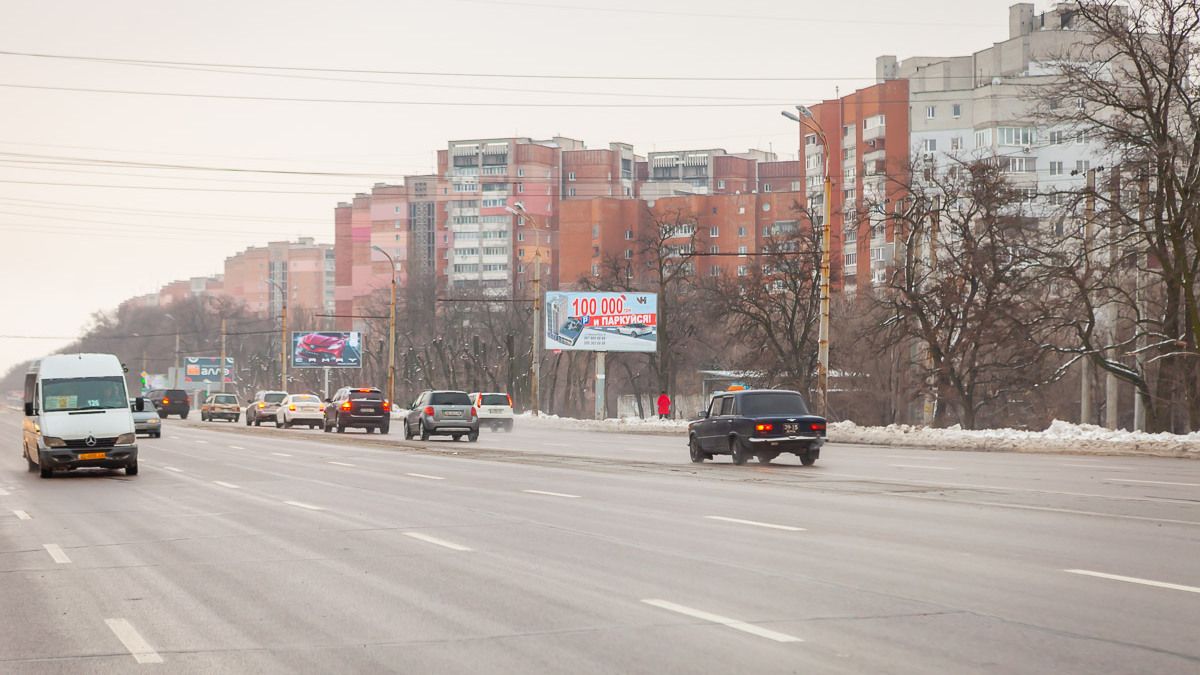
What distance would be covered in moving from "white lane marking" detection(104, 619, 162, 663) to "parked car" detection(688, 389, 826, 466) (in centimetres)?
2114

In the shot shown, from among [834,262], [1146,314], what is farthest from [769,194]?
[1146,314]

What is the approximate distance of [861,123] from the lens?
127 metres

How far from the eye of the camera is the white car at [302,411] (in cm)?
6825

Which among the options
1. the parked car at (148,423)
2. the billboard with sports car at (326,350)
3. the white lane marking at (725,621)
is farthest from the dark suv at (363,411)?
the white lane marking at (725,621)

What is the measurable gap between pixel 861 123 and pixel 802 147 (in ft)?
62.1

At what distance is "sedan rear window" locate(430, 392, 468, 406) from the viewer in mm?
49000

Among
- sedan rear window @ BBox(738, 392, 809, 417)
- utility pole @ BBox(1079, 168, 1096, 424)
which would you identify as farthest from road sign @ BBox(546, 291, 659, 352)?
sedan rear window @ BBox(738, 392, 809, 417)

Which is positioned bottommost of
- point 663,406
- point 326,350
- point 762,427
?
point 663,406

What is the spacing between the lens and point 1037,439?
124 ft

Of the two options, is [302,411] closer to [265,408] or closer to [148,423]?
[265,408]

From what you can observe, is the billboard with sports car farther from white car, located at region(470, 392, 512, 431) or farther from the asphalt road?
the asphalt road

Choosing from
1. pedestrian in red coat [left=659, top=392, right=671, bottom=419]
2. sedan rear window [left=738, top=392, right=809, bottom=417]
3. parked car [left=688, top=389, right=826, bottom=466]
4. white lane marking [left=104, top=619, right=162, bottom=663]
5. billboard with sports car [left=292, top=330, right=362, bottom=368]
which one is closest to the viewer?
white lane marking [left=104, top=619, right=162, bottom=663]

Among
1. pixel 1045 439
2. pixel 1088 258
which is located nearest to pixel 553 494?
pixel 1045 439

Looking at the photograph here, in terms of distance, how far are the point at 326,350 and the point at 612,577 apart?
96.5m
